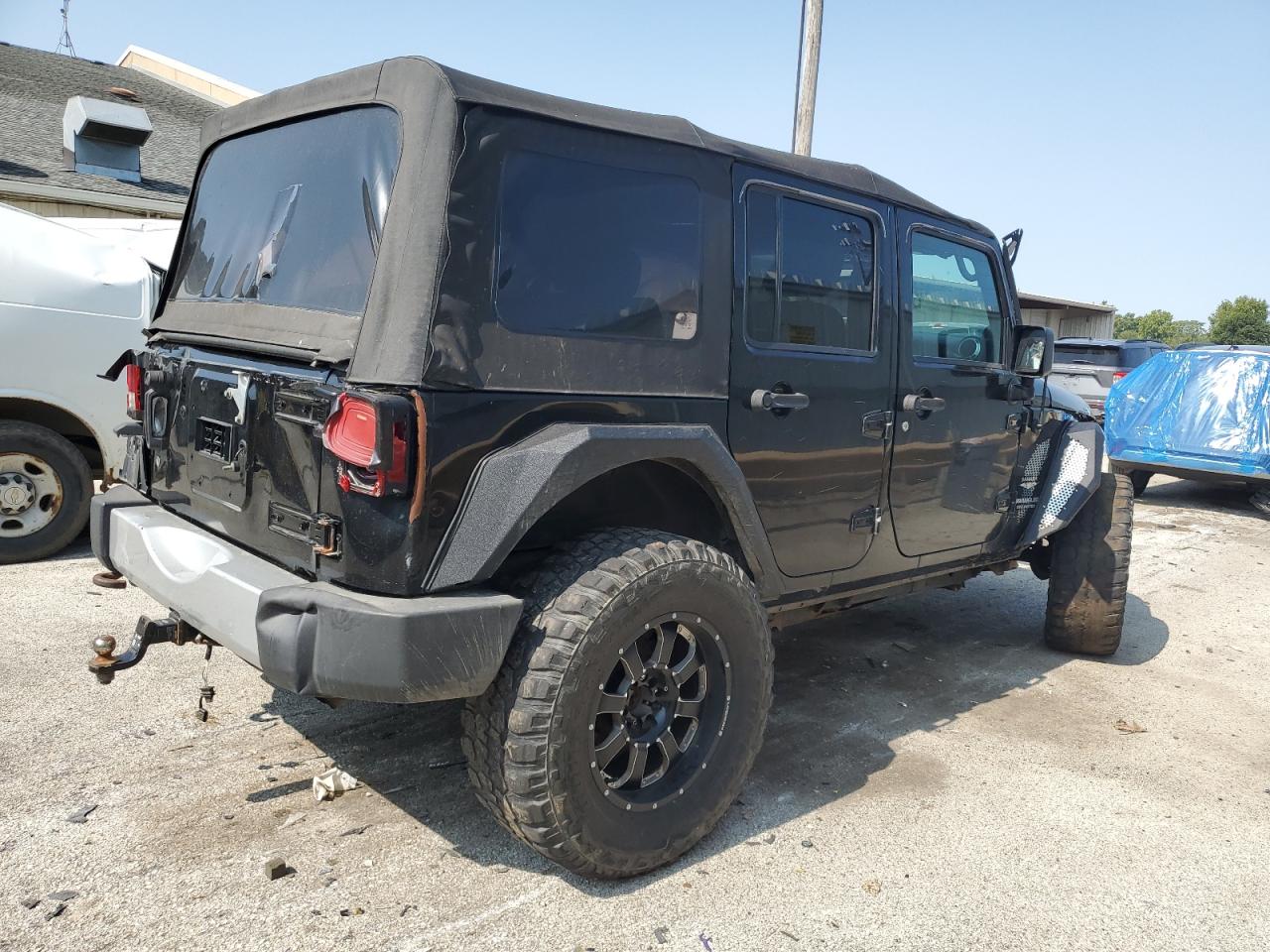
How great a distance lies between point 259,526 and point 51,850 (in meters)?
1.10

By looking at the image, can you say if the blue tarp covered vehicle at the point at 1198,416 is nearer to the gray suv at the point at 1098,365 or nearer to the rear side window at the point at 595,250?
the gray suv at the point at 1098,365

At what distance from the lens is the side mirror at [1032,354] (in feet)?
15.0

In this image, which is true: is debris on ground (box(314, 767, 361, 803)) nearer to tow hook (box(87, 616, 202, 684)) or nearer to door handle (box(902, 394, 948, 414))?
tow hook (box(87, 616, 202, 684))

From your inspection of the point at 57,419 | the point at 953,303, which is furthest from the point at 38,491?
the point at 953,303

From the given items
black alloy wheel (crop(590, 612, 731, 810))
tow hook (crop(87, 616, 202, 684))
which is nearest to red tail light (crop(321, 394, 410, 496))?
black alloy wheel (crop(590, 612, 731, 810))

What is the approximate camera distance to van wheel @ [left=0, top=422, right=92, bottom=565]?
18.5 feet

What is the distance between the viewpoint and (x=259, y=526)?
291 centimetres

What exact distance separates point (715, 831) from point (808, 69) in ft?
32.5

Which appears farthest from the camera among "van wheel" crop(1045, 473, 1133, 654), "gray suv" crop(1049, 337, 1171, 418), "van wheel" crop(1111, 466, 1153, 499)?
"gray suv" crop(1049, 337, 1171, 418)

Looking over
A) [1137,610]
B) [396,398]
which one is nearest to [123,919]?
[396,398]

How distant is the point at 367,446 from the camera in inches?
96.4

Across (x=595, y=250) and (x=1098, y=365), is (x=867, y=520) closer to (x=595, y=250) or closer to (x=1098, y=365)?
(x=595, y=250)

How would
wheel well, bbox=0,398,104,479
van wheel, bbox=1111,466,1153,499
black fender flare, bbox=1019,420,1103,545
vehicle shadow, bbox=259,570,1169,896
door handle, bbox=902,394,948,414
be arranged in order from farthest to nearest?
van wheel, bbox=1111,466,1153,499 < wheel well, bbox=0,398,104,479 < black fender flare, bbox=1019,420,1103,545 < door handle, bbox=902,394,948,414 < vehicle shadow, bbox=259,570,1169,896

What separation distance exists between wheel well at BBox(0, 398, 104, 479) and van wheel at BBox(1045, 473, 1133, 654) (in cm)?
563
